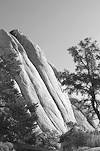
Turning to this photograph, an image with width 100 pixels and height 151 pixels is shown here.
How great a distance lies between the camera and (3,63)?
2425cm

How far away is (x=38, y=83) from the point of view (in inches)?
1491

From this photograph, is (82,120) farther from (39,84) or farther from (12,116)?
(12,116)

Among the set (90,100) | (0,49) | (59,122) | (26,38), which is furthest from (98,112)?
Result: (26,38)

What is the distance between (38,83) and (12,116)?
50.2 feet

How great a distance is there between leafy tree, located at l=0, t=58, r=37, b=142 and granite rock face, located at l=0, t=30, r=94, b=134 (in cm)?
830

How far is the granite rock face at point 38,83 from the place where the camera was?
34.7 meters

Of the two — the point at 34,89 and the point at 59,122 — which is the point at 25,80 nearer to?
the point at 34,89

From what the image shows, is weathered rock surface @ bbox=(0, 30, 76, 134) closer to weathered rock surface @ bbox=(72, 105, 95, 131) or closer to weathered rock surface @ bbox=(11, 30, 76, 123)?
weathered rock surface @ bbox=(11, 30, 76, 123)

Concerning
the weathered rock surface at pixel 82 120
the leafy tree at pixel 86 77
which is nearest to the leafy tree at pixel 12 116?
the leafy tree at pixel 86 77

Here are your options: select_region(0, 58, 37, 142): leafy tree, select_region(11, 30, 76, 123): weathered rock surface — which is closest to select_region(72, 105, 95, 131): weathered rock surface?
select_region(11, 30, 76, 123): weathered rock surface

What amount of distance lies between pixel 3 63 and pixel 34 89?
1269 cm

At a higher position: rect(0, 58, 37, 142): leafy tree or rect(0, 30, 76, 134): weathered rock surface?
rect(0, 30, 76, 134): weathered rock surface

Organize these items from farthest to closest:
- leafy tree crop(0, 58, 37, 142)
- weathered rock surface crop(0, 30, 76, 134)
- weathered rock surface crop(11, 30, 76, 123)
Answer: weathered rock surface crop(11, 30, 76, 123) < weathered rock surface crop(0, 30, 76, 134) < leafy tree crop(0, 58, 37, 142)

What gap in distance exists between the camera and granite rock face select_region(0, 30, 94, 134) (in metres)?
34.7
